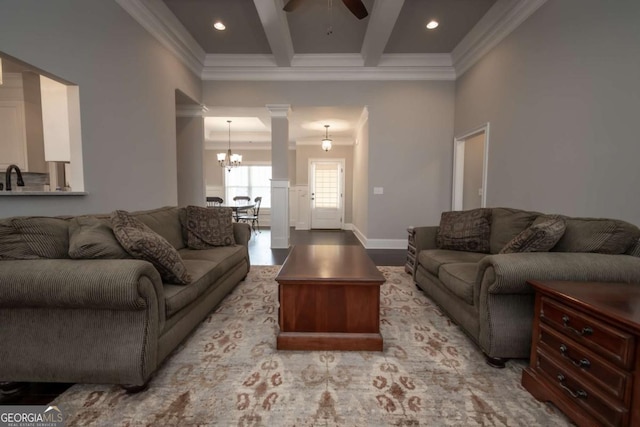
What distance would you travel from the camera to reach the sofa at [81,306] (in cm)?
131

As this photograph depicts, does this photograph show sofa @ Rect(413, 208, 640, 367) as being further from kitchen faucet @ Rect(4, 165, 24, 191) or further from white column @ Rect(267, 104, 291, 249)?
kitchen faucet @ Rect(4, 165, 24, 191)

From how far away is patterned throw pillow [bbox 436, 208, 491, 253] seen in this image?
2750 millimetres

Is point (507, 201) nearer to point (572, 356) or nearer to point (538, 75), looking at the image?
point (538, 75)

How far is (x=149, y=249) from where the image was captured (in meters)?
1.66

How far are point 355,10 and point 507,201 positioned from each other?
2905 millimetres

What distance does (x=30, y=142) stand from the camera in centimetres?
394

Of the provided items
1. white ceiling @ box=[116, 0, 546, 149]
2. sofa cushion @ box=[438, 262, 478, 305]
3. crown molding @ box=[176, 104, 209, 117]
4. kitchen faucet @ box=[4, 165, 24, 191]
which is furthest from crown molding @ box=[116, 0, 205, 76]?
sofa cushion @ box=[438, 262, 478, 305]

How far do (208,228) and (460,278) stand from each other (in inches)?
97.4

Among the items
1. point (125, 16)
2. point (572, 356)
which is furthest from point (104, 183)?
point (572, 356)

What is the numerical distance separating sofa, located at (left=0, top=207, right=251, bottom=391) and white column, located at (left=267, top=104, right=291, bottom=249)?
3542mm

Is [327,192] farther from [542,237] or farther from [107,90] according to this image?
[542,237]

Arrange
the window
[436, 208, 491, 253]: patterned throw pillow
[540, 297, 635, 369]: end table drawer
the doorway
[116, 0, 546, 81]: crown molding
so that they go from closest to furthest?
1. [540, 297, 635, 369]: end table drawer
2. [436, 208, 491, 253]: patterned throw pillow
3. [116, 0, 546, 81]: crown molding
4. the doorway
5. the window

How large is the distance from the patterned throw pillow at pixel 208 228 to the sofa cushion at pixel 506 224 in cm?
271

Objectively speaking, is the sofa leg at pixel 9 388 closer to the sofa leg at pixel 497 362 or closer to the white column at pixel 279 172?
the sofa leg at pixel 497 362
